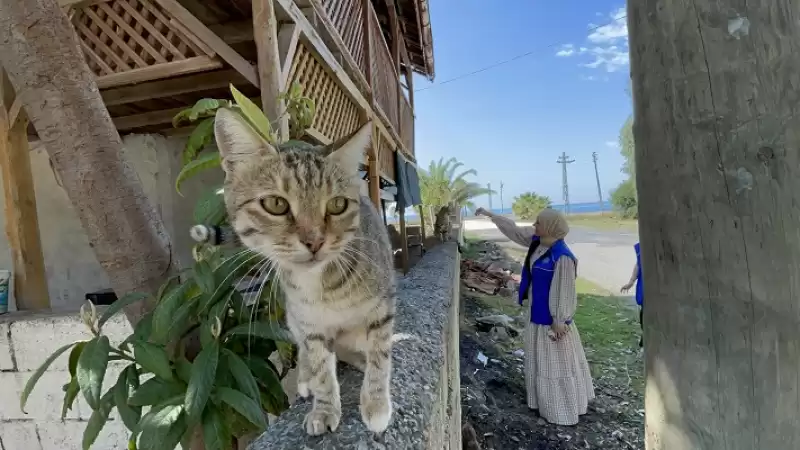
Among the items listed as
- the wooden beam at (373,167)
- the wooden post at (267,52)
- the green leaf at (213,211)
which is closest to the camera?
the green leaf at (213,211)

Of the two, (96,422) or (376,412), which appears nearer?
(376,412)

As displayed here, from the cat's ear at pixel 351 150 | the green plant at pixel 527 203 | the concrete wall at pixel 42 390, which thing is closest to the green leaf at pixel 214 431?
the cat's ear at pixel 351 150

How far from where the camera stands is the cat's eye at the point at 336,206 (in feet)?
4.46

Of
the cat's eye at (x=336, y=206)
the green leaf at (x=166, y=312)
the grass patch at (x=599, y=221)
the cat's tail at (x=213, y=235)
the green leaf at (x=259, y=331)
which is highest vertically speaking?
the cat's eye at (x=336, y=206)

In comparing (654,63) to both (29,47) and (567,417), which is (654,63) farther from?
(567,417)

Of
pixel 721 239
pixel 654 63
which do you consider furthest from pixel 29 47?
pixel 721 239

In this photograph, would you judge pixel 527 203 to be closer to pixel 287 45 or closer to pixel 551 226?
pixel 551 226

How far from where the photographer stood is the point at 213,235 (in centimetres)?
147

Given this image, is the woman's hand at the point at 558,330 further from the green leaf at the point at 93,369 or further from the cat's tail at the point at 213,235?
the green leaf at the point at 93,369

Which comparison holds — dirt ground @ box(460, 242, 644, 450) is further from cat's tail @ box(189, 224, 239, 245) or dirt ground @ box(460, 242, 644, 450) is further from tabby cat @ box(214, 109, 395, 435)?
cat's tail @ box(189, 224, 239, 245)

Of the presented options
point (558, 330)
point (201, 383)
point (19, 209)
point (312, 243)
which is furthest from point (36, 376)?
point (558, 330)

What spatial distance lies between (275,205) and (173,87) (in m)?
3.21

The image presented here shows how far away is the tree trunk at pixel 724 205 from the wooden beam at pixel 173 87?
359 cm

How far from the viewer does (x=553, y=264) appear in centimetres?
450
